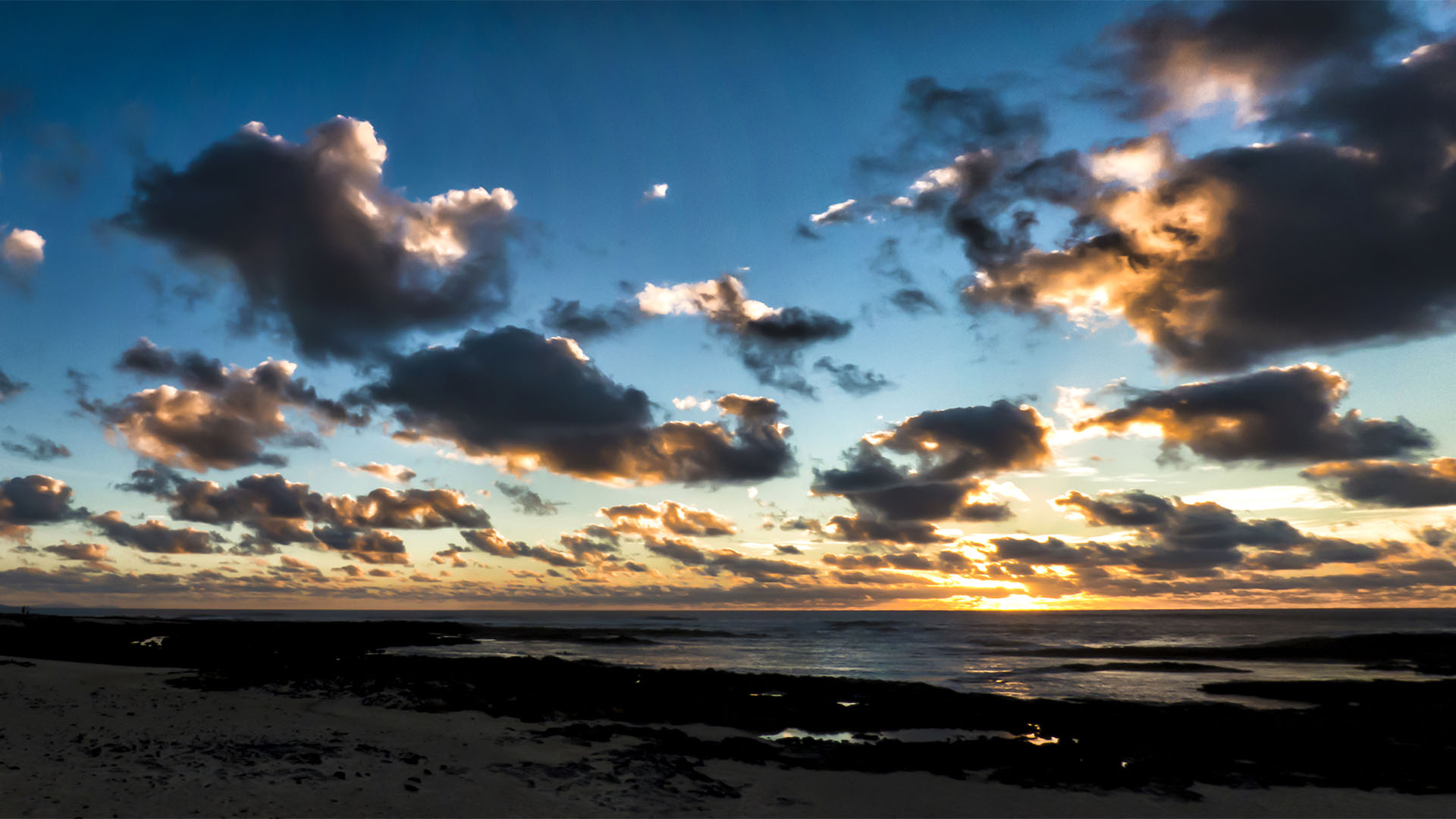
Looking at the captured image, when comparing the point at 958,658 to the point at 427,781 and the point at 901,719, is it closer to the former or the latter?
the point at 901,719

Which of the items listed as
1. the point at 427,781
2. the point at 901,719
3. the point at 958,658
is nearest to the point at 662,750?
the point at 427,781

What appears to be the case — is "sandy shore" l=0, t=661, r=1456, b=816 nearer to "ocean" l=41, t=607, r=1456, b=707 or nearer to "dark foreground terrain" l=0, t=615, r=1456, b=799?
"dark foreground terrain" l=0, t=615, r=1456, b=799

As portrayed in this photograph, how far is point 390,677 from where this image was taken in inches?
1416

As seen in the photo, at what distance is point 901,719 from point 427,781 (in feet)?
59.7

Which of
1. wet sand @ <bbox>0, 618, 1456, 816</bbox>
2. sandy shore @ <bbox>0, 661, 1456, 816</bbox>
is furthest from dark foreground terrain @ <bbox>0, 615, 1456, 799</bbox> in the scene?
sandy shore @ <bbox>0, 661, 1456, 816</bbox>

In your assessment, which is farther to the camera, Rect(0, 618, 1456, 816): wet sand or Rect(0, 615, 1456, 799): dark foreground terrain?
Rect(0, 615, 1456, 799): dark foreground terrain

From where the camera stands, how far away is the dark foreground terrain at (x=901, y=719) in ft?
67.3

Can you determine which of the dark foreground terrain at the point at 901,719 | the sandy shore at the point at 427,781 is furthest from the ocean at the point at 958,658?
the sandy shore at the point at 427,781

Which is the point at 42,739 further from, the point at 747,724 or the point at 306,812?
the point at 747,724

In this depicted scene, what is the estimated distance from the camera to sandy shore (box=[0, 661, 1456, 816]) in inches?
563

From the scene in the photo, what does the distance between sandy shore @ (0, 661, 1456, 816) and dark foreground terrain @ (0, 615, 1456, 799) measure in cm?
83

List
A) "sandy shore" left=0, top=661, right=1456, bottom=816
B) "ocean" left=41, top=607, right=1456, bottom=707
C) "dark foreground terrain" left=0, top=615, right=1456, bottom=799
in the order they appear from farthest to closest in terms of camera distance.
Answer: "ocean" left=41, top=607, right=1456, bottom=707 < "dark foreground terrain" left=0, top=615, right=1456, bottom=799 < "sandy shore" left=0, top=661, right=1456, bottom=816

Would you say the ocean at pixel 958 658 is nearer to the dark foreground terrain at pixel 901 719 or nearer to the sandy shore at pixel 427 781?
the dark foreground terrain at pixel 901 719

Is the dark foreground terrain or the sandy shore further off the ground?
the sandy shore
